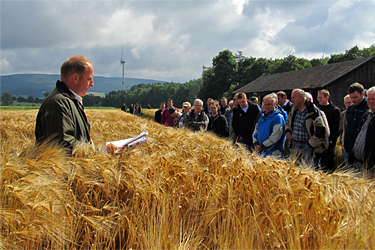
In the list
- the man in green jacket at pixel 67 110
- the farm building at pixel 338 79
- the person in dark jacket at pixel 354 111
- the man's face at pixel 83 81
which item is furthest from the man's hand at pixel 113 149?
the farm building at pixel 338 79

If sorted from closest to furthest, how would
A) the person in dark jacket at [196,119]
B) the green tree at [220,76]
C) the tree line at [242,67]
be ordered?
1. the person in dark jacket at [196,119]
2. the tree line at [242,67]
3. the green tree at [220,76]

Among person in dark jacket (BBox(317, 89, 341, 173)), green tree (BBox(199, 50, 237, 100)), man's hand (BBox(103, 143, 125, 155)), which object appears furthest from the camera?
green tree (BBox(199, 50, 237, 100))

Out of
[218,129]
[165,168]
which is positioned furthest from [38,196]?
[218,129]

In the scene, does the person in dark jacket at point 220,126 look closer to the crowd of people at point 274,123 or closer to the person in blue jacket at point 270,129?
the crowd of people at point 274,123

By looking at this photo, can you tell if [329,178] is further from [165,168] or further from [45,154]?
[45,154]

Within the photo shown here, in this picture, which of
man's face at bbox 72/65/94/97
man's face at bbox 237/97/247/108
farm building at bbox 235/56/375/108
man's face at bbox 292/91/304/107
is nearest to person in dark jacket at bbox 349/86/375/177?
man's face at bbox 292/91/304/107

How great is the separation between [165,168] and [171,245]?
2.89 ft

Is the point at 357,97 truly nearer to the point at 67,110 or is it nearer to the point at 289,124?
the point at 289,124

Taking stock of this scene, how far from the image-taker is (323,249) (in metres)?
1.79

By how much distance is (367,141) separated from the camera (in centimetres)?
436

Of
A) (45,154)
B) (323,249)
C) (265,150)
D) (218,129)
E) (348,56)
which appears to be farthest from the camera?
(348,56)

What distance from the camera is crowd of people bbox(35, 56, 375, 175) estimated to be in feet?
8.25

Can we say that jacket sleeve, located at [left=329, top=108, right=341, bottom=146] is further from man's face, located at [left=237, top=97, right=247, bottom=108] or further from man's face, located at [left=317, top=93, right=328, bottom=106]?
man's face, located at [left=237, top=97, right=247, bottom=108]

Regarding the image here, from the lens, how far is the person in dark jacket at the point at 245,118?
6668mm
